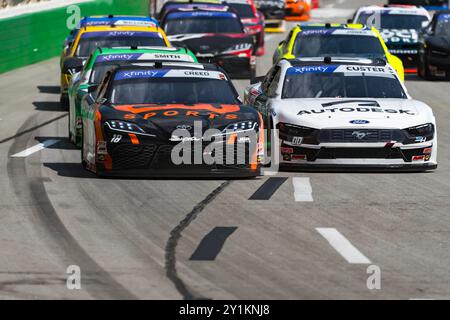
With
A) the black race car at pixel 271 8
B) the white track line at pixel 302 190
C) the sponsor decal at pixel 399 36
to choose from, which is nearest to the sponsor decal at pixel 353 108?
the white track line at pixel 302 190

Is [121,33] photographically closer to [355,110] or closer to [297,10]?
[355,110]

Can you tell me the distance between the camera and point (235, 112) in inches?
587

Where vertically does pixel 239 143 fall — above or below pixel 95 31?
above

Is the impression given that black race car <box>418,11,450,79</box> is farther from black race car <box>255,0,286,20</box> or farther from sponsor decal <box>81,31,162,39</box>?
black race car <box>255,0,286,20</box>

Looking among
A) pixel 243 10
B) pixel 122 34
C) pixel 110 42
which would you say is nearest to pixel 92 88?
pixel 110 42

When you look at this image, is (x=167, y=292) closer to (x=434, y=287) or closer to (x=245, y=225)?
(x=434, y=287)

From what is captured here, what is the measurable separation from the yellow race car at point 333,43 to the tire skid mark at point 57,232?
7746mm

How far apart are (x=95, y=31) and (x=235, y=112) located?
911cm

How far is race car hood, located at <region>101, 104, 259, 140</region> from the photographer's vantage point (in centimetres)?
1439

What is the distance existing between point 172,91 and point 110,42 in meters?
7.85

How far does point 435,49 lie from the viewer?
2855cm

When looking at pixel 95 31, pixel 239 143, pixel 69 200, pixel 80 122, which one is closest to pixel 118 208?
pixel 69 200

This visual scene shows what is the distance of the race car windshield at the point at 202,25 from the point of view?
2909cm

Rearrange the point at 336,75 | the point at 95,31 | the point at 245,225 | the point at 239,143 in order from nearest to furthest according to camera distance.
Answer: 1. the point at 245,225
2. the point at 239,143
3. the point at 336,75
4. the point at 95,31
